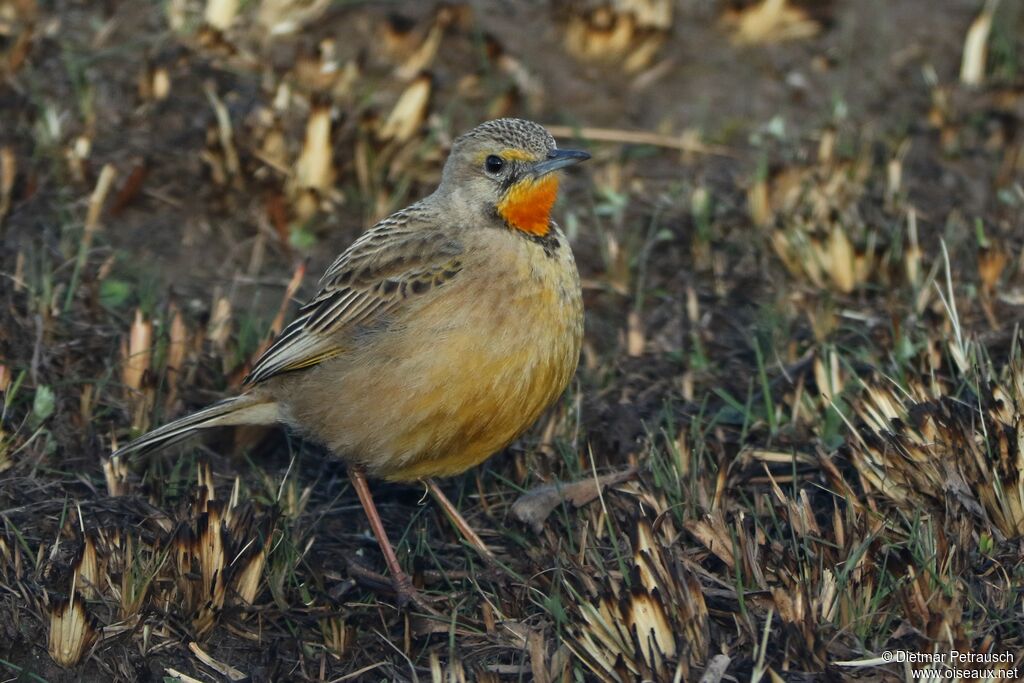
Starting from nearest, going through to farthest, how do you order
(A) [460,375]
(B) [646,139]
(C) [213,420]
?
(A) [460,375] → (C) [213,420] → (B) [646,139]

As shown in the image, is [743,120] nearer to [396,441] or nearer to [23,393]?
[396,441]

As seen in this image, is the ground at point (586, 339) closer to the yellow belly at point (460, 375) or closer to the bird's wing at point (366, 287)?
the yellow belly at point (460, 375)

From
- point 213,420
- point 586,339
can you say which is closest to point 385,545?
point 213,420

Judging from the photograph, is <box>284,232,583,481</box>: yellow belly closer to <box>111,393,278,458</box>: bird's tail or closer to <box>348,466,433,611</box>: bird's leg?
<box>348,466,433,611</box>: bird's leg

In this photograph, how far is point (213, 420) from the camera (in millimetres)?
5641

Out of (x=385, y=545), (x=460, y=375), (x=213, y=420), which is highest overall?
(x=460, y=375)

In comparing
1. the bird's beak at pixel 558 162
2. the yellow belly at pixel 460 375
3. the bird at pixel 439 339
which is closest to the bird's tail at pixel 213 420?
the bird at pixel 439 339

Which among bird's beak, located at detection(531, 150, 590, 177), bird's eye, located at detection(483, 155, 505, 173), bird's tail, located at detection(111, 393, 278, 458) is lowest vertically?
bird's tail, located at detection(111, 393, 278, 458)

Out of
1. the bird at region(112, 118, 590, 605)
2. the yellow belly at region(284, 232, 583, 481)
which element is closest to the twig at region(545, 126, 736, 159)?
the bird at region(112, 118, 590, 605)

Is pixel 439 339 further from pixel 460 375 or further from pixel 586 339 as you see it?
pixel 586 339

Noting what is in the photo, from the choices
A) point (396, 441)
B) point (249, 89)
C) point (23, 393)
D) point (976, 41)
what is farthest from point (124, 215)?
Result: point (976, 41)

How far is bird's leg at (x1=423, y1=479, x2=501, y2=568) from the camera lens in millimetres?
5156

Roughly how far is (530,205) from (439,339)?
73 cm

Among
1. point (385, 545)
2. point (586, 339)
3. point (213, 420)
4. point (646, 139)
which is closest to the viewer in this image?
point (385, 545)
